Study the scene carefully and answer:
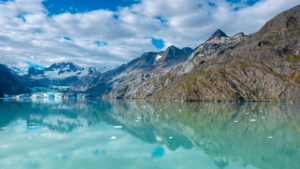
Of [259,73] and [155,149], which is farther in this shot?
[259,73]

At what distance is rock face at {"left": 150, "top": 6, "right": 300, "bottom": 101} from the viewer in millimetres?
122438

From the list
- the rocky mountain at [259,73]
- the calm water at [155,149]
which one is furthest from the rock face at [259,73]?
the calm water at [155,149]

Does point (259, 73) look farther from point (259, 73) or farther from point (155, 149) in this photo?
point (155, 149)

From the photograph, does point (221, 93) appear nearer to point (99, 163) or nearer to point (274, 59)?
point (274, 59)

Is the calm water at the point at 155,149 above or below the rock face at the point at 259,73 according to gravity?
below

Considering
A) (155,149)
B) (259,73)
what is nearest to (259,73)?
(259,73)

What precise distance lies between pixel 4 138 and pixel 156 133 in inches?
823

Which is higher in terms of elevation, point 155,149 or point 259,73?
point 259,73

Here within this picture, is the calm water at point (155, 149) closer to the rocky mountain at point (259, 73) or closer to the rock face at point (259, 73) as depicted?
the rock face at point (259, 73)

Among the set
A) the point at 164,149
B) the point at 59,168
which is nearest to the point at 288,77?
the point at 164,149

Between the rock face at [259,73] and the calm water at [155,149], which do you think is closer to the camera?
the calm water at [155,149]

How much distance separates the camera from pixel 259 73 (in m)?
136

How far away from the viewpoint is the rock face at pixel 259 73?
12244 centimetres

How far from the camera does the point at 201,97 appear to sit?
142 m
